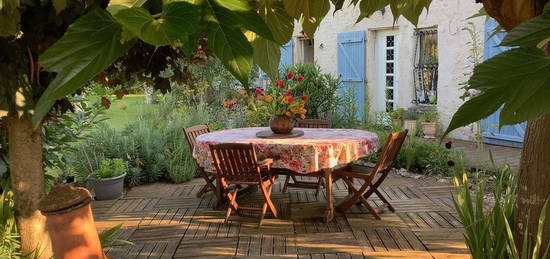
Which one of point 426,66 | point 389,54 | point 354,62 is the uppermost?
point 389,54

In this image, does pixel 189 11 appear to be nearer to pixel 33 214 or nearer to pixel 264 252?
pixel 33 214

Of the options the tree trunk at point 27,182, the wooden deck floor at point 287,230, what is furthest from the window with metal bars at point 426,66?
the tree trunk at point 27,182

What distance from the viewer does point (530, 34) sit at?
211 millimetres

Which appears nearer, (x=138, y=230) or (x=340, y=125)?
(x=138, y=230)

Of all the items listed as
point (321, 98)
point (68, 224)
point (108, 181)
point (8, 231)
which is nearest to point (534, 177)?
point (68, 224)

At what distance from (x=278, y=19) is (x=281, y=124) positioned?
13.7 ft

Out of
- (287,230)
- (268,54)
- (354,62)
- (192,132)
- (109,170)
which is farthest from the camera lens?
(354,62)

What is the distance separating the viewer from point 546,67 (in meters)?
0.20

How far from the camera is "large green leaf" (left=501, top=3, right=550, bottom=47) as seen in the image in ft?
0.68

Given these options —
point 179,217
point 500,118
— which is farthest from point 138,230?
point 500,118

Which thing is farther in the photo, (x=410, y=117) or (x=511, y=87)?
(x=410, y=117)

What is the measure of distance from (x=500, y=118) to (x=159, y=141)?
20.2ft

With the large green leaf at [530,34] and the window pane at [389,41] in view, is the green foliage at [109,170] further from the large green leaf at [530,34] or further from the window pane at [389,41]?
the window pane at [389,41]

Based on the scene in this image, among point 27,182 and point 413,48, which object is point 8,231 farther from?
point 413,48
